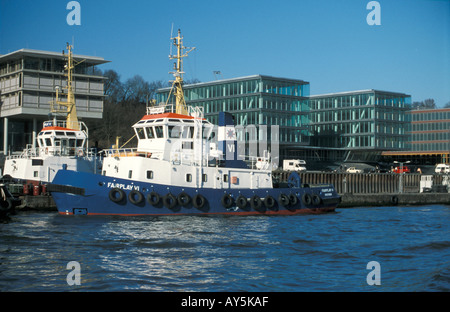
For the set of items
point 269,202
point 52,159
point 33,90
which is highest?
point 33,90

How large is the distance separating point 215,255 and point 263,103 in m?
50.1

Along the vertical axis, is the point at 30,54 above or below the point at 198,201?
above

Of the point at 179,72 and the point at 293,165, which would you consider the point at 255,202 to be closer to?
the point at 179,72

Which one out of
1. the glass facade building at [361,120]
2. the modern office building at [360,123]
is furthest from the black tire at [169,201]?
the glass facade building at [361,120]

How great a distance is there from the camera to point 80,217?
76.1 ft

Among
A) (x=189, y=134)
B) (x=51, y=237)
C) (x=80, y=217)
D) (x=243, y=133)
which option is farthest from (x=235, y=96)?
(x=51, y=237)

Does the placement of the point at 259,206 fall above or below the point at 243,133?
below

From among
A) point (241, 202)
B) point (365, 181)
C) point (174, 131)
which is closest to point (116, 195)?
point (174, 131)

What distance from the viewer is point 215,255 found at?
51.6 ft

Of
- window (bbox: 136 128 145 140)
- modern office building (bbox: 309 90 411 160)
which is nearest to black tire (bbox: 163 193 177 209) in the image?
window (bbox: 136 128 145 140)

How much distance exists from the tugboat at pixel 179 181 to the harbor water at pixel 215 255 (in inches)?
36.0

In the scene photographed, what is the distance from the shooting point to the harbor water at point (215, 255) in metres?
12.5
